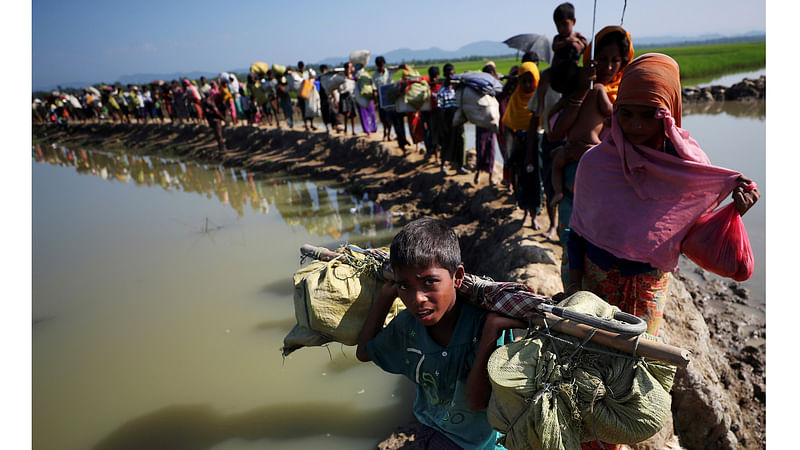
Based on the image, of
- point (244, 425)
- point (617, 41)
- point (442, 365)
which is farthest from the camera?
point (244, 425)

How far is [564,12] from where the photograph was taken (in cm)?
323

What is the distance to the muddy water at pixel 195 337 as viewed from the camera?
3.14m

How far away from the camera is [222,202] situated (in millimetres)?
8766

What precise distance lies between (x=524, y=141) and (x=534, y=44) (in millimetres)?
984

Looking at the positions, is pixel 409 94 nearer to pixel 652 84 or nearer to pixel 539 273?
pixel 539 273

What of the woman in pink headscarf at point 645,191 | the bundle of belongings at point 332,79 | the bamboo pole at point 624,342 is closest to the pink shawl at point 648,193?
the woman in pink headscarf at point 645,191

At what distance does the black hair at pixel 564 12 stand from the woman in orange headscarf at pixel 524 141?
0.77m

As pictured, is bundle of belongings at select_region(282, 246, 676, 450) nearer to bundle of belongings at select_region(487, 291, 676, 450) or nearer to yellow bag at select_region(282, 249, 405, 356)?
bundle of belongings at select_region(487, 291, 676, 450)

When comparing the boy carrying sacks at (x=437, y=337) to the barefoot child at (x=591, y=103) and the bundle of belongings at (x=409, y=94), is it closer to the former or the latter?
the barefoot child at (x=591, y=103)

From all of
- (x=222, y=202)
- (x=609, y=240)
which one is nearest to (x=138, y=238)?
(x=222, y=202)

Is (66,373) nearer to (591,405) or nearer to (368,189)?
(591,405)

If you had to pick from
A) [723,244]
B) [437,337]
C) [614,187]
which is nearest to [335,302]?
[437,337]

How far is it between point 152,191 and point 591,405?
458 inches

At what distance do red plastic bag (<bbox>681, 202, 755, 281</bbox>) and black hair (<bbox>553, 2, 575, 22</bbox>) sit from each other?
2.36 meters
